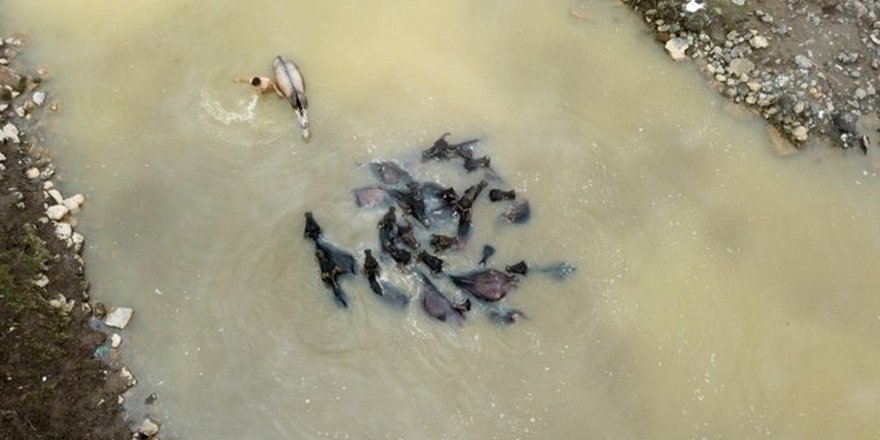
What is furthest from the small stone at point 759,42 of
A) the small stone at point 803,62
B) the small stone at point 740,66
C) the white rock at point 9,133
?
the white rock at point 9,133

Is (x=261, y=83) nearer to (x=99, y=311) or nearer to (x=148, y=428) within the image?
(x=99, y=311)

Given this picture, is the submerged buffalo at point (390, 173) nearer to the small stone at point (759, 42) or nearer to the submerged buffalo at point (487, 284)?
the submerged buffalo at point (487, 284)

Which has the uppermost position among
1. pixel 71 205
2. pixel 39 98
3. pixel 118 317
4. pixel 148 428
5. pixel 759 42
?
pixel 759 42

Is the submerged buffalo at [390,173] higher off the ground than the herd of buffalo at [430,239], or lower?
higher

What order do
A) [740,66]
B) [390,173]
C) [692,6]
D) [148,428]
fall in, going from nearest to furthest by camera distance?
[148,428]
[390,173]
[740,66]
[692,6]

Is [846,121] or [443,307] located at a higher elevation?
[846,121]

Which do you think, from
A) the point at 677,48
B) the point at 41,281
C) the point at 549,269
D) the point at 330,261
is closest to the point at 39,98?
the point at 41,281

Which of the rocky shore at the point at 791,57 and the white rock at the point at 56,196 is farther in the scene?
the rocky shore at the point at 791,57

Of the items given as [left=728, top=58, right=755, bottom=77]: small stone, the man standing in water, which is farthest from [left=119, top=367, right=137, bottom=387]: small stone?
[left=728, top=58, right=755, bottom=77]: small stone
